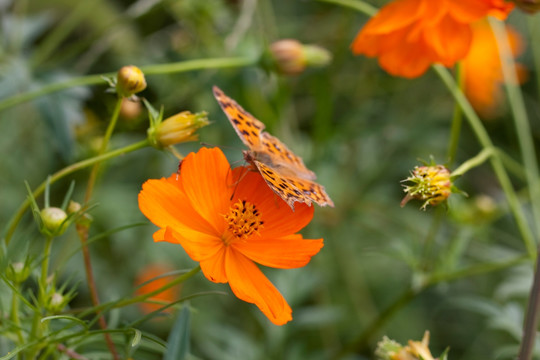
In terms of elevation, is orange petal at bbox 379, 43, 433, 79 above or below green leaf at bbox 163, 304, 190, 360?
above

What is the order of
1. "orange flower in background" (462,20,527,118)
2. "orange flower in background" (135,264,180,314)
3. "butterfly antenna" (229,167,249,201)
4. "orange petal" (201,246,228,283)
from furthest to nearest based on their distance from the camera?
"orange flower in background" (462,20,527,118)
"orange flower in background" (135,264,180,314)
"butterfly antenna" (229,167,249,201)
"orange petal" (201,246,228,283)

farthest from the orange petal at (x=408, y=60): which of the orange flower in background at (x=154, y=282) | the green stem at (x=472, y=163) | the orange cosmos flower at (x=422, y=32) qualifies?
the orange flower in background at (x=154, y=282)

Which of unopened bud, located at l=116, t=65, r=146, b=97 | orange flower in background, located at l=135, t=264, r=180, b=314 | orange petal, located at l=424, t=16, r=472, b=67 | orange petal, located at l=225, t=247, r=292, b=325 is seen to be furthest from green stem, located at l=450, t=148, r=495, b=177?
orange flower in background, located at l=135, t=264, r=180, b=314

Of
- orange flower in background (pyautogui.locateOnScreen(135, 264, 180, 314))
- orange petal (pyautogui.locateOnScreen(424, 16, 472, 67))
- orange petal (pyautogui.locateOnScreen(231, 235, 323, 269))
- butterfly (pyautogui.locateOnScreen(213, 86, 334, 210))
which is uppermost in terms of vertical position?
orange petal (pyautogui.locateOnScreen(424, 16, 472, 67))

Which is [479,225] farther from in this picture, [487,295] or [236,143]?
[236,143]

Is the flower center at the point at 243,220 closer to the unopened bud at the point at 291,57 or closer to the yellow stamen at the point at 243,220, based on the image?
the yellow stamen at the point at 243,220

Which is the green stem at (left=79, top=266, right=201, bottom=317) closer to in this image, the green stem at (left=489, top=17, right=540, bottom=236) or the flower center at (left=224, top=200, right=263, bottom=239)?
the flower center at (left=224, top=200, right=263, bottom=239)

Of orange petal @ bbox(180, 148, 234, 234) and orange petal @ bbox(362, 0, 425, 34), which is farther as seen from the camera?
orange petal @ bbox(362, 0, 425, 34)
